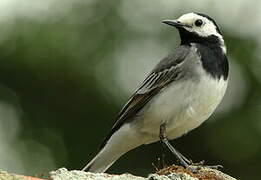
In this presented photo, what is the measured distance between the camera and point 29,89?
1598 centimetres

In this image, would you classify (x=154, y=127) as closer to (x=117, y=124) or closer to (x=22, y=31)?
(x=117, y=124)

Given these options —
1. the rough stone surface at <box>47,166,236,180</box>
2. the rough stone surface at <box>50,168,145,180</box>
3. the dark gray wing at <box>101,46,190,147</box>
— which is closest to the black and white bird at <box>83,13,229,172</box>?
the dark gray wing at <box>101,46,190,147</box>

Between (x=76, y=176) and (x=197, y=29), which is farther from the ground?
(x=197, y=29)

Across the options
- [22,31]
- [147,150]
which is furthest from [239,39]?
[22,31]

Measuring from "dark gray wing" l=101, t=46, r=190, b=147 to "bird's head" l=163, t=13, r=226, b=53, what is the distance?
0.20 meters

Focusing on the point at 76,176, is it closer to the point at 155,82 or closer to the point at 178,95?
the point at 178,95

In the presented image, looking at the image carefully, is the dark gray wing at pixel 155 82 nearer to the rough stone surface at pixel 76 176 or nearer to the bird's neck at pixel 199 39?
the bird's neck at pixel 199 39

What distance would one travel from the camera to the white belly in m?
12.0

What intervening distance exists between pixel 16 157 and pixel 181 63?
11.7 ft

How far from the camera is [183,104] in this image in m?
12.1

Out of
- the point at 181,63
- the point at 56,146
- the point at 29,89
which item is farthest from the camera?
the point at 29,89

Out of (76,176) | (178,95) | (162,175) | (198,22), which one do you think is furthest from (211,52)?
(76,176)

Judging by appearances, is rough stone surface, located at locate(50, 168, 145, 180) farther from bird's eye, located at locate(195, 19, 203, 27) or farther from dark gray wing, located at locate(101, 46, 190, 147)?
bird's eye, located at locate(195, 19, 203, 27)

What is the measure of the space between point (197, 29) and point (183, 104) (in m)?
1.19
